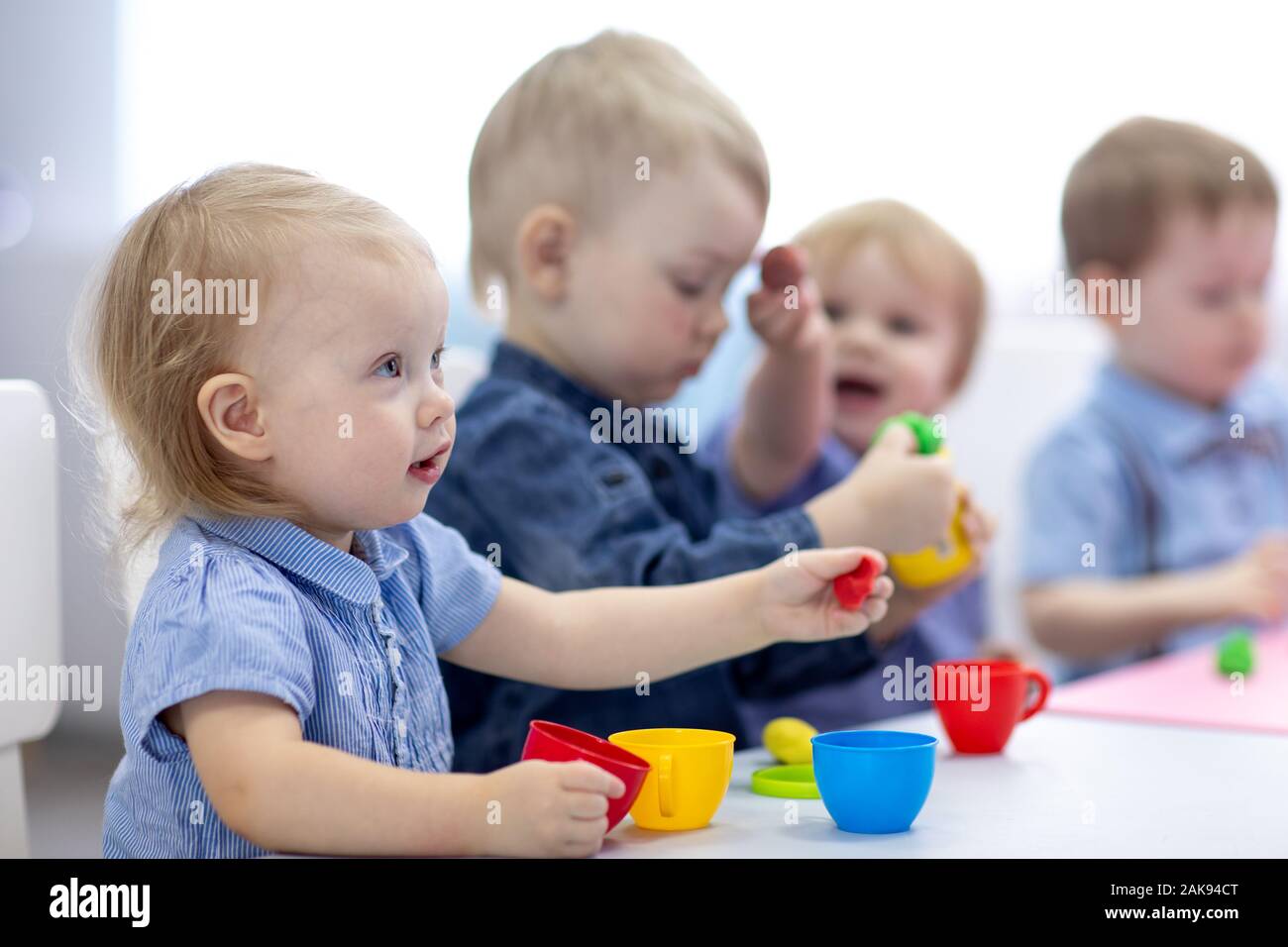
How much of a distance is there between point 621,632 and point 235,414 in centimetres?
30

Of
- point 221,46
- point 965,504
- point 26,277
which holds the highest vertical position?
point 221,46

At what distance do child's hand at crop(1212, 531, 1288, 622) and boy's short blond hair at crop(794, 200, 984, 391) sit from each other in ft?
1.55

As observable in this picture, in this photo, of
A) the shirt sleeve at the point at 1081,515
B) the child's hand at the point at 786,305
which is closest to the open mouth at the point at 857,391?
the child's hand at the point at 786,305

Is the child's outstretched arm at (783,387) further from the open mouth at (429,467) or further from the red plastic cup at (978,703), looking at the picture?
the open mouth at (429,467)

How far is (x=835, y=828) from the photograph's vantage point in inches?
30.0

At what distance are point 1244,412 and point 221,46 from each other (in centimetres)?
181

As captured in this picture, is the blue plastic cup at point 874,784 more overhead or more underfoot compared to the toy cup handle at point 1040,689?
more overhead

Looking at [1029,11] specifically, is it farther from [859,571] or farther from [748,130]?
[859,571]

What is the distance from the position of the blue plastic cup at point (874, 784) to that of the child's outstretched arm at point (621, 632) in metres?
0.15

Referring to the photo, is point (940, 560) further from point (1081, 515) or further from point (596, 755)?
point (1081, 515)

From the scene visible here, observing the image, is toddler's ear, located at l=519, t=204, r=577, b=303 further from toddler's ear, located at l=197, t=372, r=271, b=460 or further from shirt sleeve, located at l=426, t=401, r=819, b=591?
toddler's ear, located at l=197, t=372, r=271, b=460

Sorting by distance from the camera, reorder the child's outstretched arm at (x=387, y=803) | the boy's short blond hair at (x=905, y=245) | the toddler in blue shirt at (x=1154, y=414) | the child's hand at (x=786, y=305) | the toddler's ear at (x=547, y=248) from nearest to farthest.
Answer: the child's outstretched arm at (x=387, y=803)
the toddler's ear at (x=547, y=248)
the child's hand at (x=786, y=305)
the boy's short blond hair at (x=905, y=245)
the toddler in blue shirt at (x=1154, y=414)

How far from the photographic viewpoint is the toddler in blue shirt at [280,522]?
25.2 inches
